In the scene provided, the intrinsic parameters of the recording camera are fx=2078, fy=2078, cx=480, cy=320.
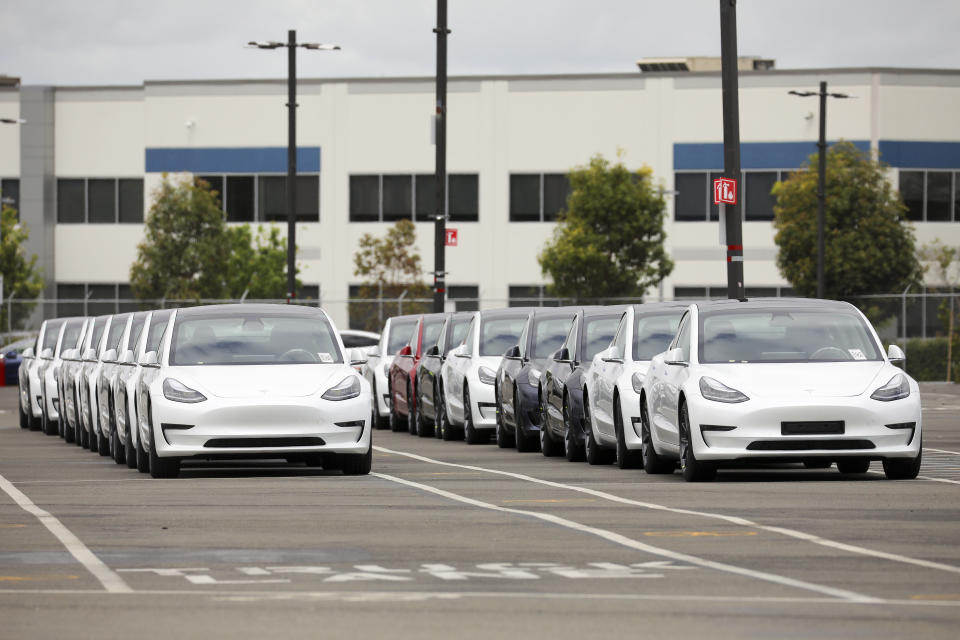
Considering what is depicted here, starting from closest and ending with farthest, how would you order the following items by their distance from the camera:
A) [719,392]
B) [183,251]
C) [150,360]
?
[719,392]
[150,360]
[183,251]

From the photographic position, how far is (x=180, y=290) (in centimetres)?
6144

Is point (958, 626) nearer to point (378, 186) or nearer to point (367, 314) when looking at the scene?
point (367, 314)

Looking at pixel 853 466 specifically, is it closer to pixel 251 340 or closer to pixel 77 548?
pixel 251 340

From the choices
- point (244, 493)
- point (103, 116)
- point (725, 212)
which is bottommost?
point (244, 493)

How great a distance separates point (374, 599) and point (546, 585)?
3.09 ft

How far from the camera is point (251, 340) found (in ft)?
62.5

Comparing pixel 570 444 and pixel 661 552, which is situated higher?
pixel 661 552

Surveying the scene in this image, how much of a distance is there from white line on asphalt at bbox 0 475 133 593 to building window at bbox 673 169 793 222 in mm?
50317

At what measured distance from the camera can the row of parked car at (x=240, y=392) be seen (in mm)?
17812

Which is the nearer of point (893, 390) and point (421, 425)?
point (893, 390)

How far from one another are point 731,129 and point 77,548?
16.7 m

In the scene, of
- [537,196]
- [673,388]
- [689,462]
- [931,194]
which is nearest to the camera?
[689,462]

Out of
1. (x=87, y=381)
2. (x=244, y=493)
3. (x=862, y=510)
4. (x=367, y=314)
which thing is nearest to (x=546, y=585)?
(x=862, y=510)

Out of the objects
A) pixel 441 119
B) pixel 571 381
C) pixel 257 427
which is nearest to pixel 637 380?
pixel 571 381
